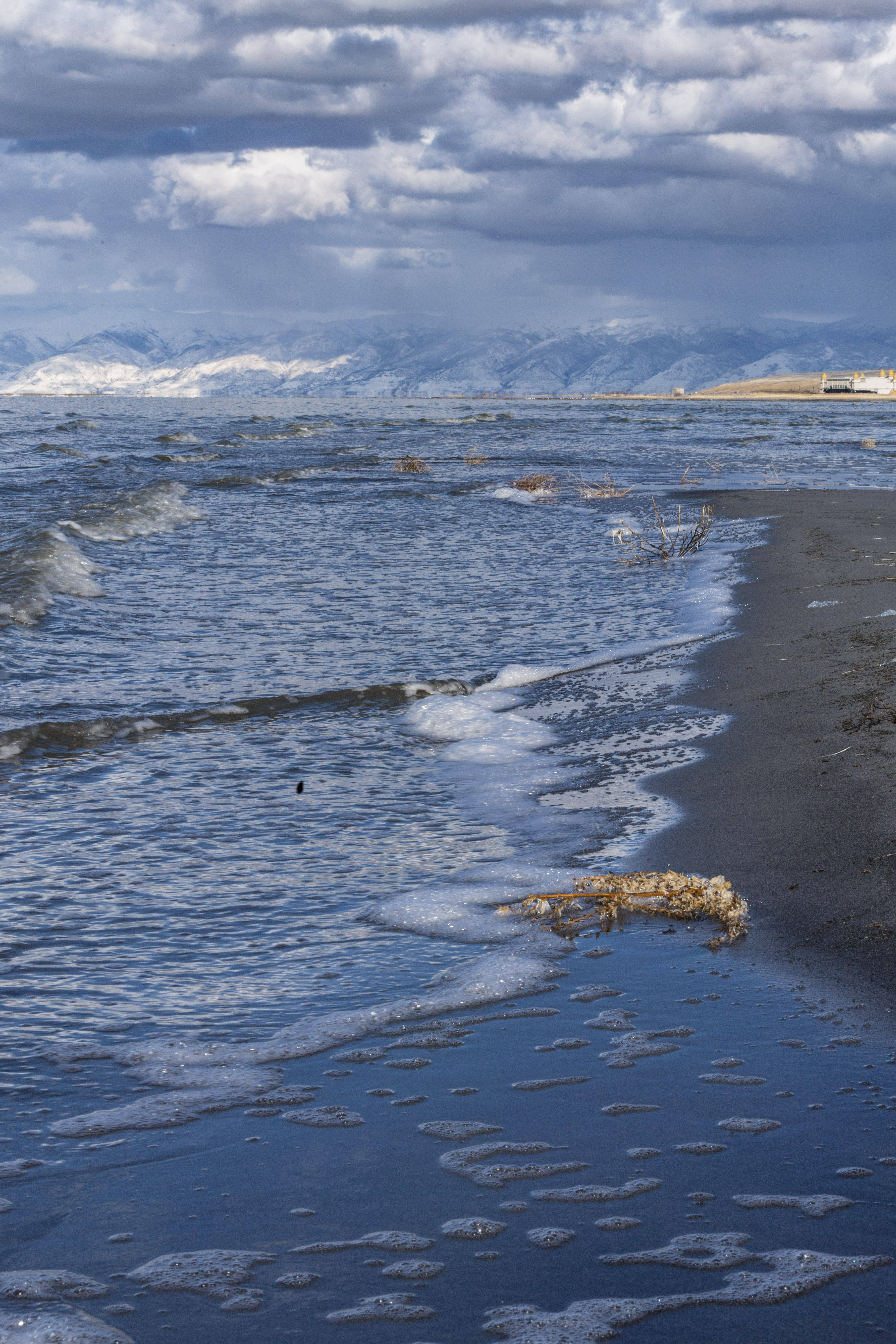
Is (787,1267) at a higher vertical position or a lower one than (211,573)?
lower

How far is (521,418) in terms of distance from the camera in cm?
7875

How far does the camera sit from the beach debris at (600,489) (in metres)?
27.2

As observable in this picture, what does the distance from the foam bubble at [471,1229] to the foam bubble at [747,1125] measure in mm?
816

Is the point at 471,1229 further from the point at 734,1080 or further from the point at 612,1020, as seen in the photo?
the point at 612,1020

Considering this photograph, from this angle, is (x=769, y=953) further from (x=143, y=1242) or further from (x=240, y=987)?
(x=143, y=1242)

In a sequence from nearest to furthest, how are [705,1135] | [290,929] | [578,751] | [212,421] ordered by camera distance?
[705,1135] → [290,929] → [578,751] → [212,421]

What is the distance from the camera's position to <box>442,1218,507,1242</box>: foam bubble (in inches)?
116

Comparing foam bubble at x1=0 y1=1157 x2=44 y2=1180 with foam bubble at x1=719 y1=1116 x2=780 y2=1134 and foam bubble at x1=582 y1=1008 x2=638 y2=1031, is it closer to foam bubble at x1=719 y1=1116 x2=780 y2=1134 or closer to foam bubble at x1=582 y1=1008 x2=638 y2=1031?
foam bubble at x1=582 y1=1008 x2=638 y2=1031

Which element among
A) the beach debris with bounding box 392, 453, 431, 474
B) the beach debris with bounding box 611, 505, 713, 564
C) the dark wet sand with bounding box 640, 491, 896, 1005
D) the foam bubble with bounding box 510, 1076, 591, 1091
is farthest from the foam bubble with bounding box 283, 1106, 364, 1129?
the beach debris with bounding box 392, 453, 431, 474

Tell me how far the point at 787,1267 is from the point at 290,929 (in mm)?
2878

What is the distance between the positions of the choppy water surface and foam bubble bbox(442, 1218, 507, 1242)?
5 cm

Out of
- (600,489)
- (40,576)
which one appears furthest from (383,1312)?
(600,489)

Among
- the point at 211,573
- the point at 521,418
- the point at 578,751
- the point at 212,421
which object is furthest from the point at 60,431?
the point at 578,751

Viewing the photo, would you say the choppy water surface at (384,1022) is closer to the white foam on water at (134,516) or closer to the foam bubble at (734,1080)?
the foam bubble at (734,1080)
